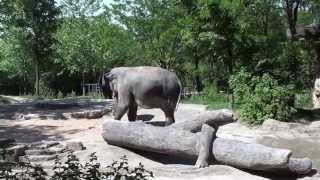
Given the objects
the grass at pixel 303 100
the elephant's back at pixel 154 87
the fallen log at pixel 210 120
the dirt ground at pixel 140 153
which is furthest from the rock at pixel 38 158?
the grass at pixel 303 100

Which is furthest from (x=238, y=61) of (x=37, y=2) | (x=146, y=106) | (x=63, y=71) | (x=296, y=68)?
(x=63, y=71)

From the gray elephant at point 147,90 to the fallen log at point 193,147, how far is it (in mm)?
1015

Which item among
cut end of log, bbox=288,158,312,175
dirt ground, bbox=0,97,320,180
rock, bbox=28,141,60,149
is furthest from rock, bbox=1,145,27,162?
cut end of log, bbox=288,158,312,175

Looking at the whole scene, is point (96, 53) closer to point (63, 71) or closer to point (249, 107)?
point (63, 71)

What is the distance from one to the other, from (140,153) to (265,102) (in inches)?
263

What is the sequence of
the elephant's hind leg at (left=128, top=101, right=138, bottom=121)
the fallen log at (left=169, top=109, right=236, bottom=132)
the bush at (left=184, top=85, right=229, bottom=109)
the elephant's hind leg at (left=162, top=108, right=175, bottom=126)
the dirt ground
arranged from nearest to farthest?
the dirt ground
the fallen log at (left=169, top=109, right=236, bottom=132)
the elephant's hind leg at (left=162, top=108, right=175, bottom=126)
the elephant's hind leg at (left=128, top=101, right=138, bottom=121)
the bush at (left=184, top=85, right=229, bottom=109)

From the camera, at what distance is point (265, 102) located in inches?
686

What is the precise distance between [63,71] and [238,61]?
2218 centimetres

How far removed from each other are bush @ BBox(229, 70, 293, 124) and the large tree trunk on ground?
246 inches

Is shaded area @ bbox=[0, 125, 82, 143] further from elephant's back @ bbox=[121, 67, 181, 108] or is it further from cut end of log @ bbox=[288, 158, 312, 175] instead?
cut end of log @ bbox=[288, 158, 312, 175]

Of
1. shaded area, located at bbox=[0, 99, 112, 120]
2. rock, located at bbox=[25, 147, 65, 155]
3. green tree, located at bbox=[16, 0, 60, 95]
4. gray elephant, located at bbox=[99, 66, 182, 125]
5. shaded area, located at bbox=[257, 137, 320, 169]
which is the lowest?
shaded area, located at bbox=[257, 137, 320, 169]

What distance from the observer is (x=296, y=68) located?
2083 cm

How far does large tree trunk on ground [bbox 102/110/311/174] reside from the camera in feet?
32.8

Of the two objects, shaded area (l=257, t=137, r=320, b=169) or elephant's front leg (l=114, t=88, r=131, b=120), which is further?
elephant's front leg (l=114, t=88, r=131, b=120)
